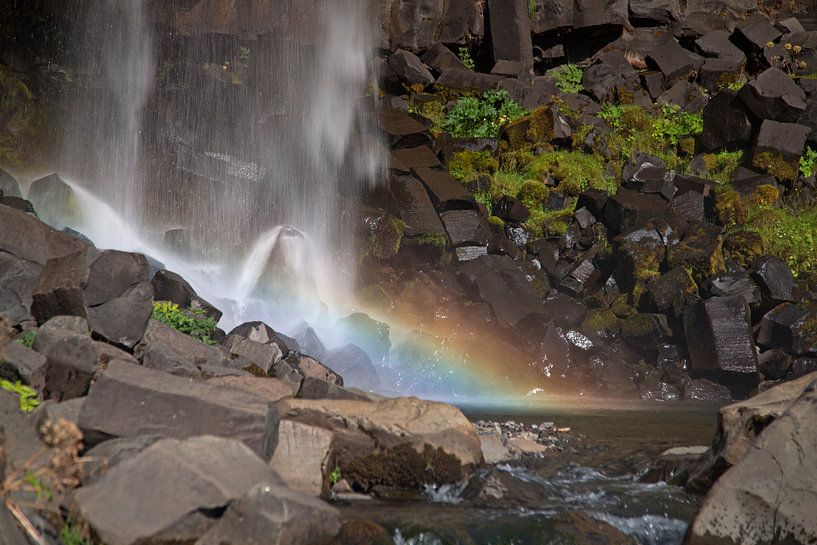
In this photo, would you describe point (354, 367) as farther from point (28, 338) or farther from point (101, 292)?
point (28, 338)

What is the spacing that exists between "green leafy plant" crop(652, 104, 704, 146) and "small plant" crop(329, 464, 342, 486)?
18.5 metres

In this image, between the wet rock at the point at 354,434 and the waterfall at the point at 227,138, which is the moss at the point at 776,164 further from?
the wet rock at the point at 354,434

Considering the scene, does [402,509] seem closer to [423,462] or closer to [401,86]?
[423,462]

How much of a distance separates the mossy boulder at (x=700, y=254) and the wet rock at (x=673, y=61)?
9279 mm

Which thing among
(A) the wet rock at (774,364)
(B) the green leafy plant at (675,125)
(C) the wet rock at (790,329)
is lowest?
(A) the wet rock at (774,364)

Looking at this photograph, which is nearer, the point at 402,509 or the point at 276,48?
the point at 402,509

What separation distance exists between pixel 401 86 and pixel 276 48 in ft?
13.5

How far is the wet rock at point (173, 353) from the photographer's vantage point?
689 centimetres

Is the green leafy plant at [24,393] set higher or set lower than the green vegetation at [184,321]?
higher

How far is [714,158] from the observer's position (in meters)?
20.8

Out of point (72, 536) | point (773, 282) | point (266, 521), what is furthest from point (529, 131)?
point (72, 536)

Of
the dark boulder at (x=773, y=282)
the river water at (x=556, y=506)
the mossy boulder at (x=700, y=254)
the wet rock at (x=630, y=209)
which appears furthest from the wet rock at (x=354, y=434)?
the wet rock at (x=630, y=209)

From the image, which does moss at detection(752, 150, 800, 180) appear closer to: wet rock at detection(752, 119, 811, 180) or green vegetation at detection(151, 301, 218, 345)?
wet rock at detection(752, 119, 811, 180)

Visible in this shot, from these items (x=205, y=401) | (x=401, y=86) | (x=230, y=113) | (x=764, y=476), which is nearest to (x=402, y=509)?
(x=205, y=401)
